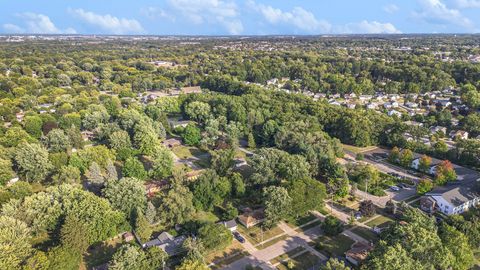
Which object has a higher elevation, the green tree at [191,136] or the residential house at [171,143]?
the green tree at [191,136]

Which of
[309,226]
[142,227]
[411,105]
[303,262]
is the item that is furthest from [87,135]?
[411,105]

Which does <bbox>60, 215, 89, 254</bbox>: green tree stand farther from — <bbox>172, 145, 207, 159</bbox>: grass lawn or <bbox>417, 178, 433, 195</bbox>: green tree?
<bbox>417, 178, 433, 195</bbox>: green tree

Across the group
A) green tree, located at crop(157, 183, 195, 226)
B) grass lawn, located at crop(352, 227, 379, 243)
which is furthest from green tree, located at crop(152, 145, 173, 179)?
grass lawn, located at crop(352, 227, 379, 243)

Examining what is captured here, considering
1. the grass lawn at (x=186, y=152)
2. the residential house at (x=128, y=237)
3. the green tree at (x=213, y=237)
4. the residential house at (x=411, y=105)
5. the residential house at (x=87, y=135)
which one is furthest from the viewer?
the residential house at (x=411, y=105)

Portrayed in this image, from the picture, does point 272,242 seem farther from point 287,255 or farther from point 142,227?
point 142,227

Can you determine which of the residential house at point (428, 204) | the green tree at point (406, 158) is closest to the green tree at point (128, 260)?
the residential house at point (428, 204)

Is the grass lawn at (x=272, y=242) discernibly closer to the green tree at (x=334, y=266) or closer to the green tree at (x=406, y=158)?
the green tree at (x=334, y=266)

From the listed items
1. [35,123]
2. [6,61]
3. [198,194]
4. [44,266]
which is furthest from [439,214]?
[6,61]
